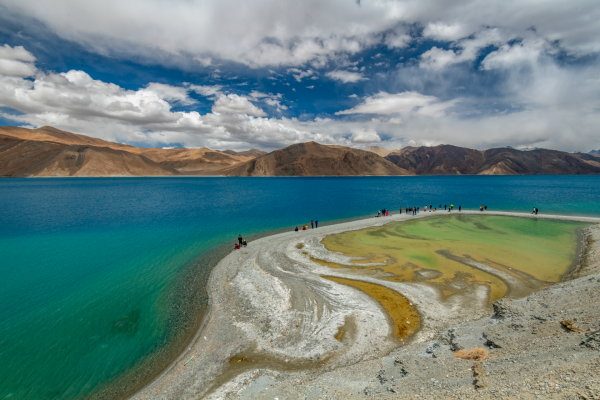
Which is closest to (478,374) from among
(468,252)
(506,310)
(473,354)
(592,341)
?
(473,354)

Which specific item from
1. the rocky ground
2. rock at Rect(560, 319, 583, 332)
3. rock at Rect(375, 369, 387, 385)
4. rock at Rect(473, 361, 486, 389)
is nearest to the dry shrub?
the rocky ground

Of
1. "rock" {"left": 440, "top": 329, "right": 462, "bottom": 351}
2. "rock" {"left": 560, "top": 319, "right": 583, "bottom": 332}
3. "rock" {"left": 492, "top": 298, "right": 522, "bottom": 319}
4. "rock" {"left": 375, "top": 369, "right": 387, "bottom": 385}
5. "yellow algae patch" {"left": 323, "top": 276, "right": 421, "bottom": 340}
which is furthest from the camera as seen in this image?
"yellow algae patch" {"left": 323, "top": 276, "right": 421, "bottom": 340}

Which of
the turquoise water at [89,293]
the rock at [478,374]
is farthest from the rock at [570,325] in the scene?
the turquoise water at [89,293]

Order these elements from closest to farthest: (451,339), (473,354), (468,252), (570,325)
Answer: (473,354) → (570,325) → (451,339) → (468,252)

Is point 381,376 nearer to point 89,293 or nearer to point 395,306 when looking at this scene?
point 395,306

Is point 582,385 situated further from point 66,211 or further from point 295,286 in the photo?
point 66,211

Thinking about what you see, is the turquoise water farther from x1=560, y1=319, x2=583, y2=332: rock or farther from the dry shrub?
x1=560, y1=319, x2=583, y2=332: rock

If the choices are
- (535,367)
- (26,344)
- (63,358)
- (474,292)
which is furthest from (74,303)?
(474,292)
